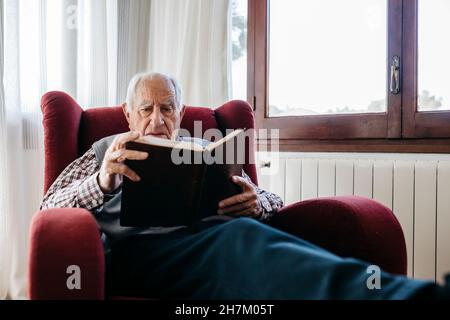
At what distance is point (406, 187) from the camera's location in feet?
5.90

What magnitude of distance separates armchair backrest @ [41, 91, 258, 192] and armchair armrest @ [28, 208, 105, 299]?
58 cm

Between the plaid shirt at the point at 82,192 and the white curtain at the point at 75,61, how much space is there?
0.64m

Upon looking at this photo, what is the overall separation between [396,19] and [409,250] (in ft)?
3.29

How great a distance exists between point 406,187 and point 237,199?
912 mm

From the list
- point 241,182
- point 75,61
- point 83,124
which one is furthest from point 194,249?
point 75,61

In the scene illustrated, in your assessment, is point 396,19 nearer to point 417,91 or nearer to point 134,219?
point 417,91

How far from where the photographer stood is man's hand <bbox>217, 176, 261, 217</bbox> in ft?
4.05

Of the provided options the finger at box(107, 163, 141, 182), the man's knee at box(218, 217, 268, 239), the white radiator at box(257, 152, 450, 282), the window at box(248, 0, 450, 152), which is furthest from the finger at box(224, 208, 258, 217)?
the window at box(248, 0, 450, 152)

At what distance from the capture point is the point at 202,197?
119cm

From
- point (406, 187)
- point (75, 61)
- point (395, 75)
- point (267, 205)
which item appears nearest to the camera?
point (267, 205)

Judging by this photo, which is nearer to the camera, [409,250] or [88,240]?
[88,240]

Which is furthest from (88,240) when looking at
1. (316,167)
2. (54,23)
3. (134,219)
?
(54,23)

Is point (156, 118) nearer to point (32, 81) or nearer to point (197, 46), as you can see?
point (32, 81)

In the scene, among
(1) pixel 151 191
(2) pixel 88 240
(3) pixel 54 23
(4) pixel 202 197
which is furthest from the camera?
(3) pixel 54 23
